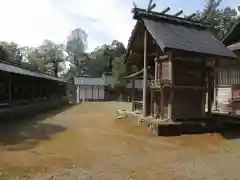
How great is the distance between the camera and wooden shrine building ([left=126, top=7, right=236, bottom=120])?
50.4ft

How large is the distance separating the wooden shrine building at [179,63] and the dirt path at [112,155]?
2.04 m

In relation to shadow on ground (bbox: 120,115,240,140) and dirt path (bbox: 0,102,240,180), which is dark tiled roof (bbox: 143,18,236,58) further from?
dirt path (bbox: 0,102,240,180)

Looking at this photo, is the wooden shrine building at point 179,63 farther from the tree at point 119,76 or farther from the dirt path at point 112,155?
the tree at point 119,76

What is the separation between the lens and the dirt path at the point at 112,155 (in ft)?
27.2

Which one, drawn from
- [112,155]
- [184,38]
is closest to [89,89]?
[184,38]

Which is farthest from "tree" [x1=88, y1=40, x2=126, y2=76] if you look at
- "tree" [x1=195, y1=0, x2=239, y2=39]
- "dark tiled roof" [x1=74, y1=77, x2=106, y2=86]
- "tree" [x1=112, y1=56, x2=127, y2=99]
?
"tree" [x1=195, y1=0, x2=239, y2=39]

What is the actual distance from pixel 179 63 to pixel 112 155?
6902 millimetres

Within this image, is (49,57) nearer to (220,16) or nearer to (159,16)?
(220,16)

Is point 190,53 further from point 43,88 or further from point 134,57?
point 43,88

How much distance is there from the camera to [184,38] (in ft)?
53.0

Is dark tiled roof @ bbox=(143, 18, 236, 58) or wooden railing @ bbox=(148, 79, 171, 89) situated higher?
dark tiled roof @ bbox=(143, 18, 236, 58)

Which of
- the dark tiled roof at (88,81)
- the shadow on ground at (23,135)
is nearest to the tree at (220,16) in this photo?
the dark tiled roof at (88,81)

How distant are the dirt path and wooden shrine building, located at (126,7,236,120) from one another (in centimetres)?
204

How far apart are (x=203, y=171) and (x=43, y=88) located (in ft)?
93.1
